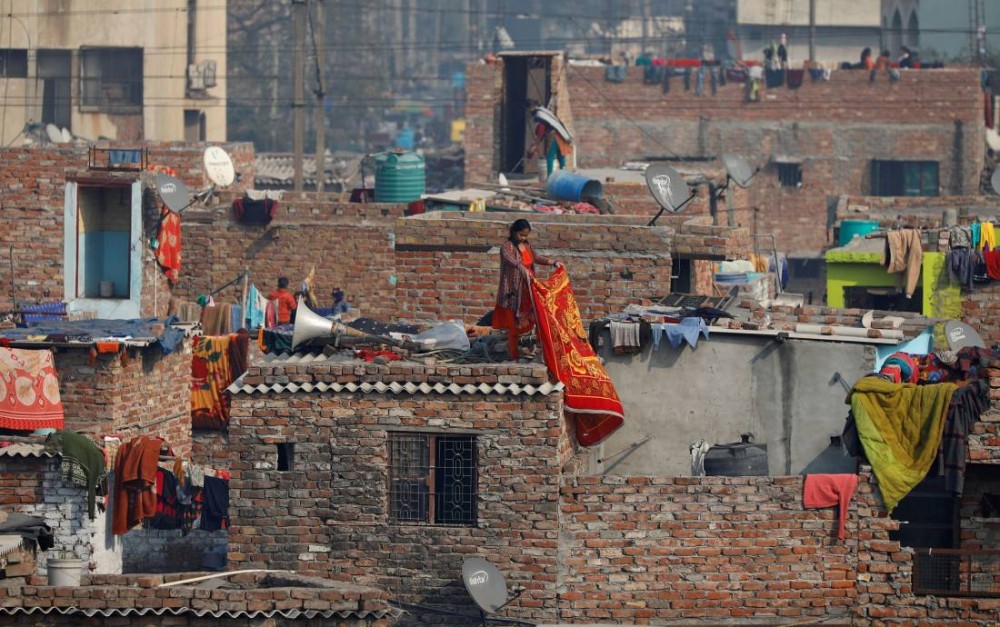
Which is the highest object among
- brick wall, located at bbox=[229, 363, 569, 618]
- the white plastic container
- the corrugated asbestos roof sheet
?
brick wall, located at bbox=[229, 363, 569, 618]

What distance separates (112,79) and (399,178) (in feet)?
89.0

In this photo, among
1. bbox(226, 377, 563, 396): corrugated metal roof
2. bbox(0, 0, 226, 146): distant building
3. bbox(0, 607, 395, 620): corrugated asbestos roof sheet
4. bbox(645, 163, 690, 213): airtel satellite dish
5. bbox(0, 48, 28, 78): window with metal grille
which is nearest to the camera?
bbox(0, 607, 395, 620): corrugated asbestos roof sheet

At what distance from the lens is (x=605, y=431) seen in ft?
56.3

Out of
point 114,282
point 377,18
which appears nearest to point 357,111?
point 377,18

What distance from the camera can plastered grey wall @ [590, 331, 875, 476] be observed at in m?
17.4

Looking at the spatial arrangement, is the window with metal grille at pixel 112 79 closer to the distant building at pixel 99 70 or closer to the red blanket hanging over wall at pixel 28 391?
the distant building at pixel 99 70

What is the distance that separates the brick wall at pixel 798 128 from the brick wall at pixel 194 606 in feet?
130

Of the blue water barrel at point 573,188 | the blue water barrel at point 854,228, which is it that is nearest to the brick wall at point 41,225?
the blue water barrel at point 573,188

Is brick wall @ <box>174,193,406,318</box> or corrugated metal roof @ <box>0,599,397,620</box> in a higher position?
brick wall @ <box>174,193,406,318</box>

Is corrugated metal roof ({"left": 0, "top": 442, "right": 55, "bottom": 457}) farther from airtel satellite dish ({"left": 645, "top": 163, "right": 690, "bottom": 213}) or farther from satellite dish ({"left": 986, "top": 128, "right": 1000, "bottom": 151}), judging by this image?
satellite dish ({"left": 986, "top": 128, "right": 1000, "bottom": 151})

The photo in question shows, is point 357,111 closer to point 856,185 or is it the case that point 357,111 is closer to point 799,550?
point 856,185

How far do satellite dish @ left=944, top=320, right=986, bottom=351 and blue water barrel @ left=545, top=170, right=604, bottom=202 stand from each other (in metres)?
8.94

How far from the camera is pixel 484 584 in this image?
15812 mm

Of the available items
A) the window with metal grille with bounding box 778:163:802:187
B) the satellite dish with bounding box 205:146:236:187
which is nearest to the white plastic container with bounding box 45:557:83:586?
the satellite dish with bounding box 205:146:236:187
